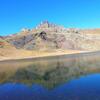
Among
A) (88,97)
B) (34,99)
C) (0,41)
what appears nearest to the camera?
(88,97)

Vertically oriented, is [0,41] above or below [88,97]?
above

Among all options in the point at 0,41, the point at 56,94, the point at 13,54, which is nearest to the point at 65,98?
the point at 56,94

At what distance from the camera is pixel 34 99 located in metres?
25.8

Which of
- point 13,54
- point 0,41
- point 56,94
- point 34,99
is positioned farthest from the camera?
point 0,41

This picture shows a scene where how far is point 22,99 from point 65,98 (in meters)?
4.56

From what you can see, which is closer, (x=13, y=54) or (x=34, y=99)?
(x=34, y=99)

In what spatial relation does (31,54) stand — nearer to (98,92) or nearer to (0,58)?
(0,58)

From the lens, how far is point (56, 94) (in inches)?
1087

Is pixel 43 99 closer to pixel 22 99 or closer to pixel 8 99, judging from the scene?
pixel 22 99

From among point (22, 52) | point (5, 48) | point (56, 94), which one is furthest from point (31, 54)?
point (56, 94)

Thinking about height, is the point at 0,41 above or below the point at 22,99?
above

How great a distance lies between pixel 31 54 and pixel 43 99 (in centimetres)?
15120

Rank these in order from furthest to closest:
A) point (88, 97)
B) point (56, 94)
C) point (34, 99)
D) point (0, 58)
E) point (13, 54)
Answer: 1. point (13, 54)
2. point (0, 58)
3. point (56, 94)
4. point (34, 99)
5. point (88, 97)

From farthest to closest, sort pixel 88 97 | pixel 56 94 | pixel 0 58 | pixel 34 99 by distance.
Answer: pixel 0 58
pixel 56 94
pixel 34 99
pixel 88 97
